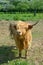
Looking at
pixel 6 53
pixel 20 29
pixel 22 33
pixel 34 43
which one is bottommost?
pixel 34 43

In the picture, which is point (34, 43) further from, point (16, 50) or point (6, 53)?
point (6, 53)

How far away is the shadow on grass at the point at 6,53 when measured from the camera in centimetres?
797

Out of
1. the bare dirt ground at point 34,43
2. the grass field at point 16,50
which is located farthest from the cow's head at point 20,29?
the bare dirt ground at point 34,43

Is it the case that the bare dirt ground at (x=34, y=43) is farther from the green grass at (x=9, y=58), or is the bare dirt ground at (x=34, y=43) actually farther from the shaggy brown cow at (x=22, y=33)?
the shaggy brown cow at (x=22, y=33)

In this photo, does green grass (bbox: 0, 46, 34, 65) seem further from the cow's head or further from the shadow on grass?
the cow's head

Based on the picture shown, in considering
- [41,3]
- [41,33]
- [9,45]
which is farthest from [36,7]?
[9,45]

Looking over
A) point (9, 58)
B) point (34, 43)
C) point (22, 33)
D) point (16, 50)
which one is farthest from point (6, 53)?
point (22, 33)

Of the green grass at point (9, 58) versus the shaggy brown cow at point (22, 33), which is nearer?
the shaggy brown cow at point (22, 33)

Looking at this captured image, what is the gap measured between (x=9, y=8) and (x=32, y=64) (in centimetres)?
1064

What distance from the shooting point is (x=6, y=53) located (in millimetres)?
8555

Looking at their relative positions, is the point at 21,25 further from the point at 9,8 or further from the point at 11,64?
the point at 9,8

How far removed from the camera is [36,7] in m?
18.1

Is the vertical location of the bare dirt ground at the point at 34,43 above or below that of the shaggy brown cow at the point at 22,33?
below

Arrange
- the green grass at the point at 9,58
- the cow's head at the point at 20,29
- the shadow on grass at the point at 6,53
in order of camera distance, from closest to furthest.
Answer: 1. the cow's head at the point at 20,29
2. the green grass at the point at 9,58
3. the shadow on grass at the point at 6,53
